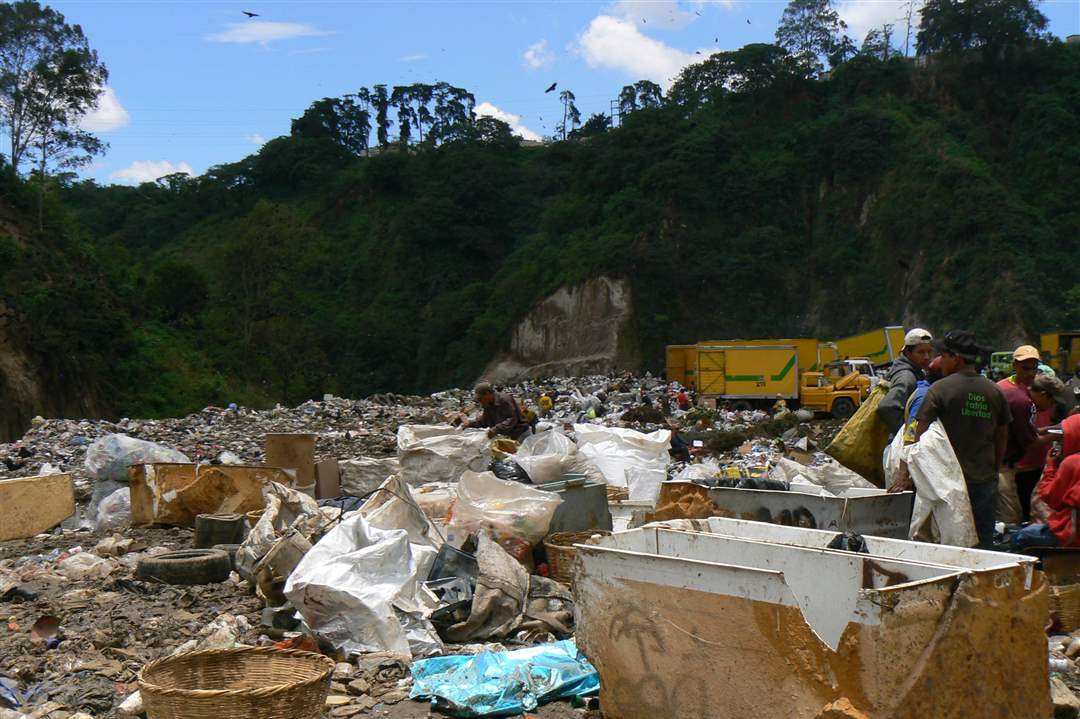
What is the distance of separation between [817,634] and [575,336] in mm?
36412

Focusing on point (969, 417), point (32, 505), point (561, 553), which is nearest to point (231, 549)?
point (561, 553)

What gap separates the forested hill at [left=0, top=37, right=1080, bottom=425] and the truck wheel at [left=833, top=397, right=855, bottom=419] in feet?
50.5

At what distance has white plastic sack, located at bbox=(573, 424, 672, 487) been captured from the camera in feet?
25.0

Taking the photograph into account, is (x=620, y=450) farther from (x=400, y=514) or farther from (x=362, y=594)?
(x=362, y=594)

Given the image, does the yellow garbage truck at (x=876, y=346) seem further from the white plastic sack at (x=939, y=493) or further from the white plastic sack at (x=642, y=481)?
the white plastic sack at (x=939, y=493)

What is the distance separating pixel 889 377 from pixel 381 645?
3110 millimetres

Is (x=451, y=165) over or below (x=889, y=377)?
over

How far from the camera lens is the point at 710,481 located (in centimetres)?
596

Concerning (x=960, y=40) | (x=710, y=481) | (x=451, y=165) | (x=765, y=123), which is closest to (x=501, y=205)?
(x=451, y=165)

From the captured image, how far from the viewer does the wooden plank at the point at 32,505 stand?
7.73 m

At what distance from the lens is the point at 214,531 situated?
245 inches

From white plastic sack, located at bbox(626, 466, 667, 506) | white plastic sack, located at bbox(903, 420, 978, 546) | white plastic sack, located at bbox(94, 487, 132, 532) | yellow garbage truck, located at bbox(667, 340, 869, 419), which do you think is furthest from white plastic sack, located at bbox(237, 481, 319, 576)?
yellow garbage truck, located at bbox(667, 340, 869, 419)

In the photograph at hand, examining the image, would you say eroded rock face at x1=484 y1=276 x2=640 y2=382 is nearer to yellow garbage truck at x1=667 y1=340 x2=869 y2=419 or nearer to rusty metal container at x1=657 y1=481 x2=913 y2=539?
yellow garbage truck at x1=667 y1=340 x2=869 y2=419

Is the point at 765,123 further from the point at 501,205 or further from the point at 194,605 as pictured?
the point at 194,605
